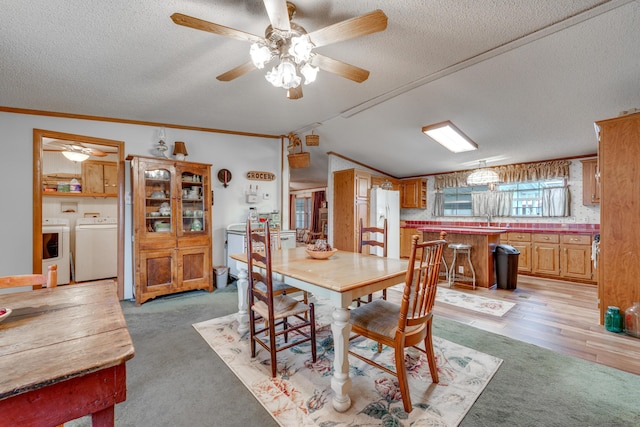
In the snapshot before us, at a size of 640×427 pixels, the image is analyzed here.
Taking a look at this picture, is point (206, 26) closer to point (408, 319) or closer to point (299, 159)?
point (408, 319)

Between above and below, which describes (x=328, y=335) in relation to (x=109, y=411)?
below

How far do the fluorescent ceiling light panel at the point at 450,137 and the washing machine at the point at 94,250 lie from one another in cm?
545

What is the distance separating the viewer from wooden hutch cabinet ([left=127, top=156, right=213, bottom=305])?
349cm

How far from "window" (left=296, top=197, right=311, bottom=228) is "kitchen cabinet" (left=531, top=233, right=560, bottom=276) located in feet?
23.9

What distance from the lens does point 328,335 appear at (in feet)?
8.48

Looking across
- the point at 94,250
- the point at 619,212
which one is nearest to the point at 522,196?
the point at 619,212

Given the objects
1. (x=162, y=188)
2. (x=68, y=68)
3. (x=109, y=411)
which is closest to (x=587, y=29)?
(x=109, y=411)

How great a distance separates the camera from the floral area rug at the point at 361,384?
5.17 feet

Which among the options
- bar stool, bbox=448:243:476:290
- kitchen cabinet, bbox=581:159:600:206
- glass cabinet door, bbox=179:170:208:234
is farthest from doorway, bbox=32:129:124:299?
kitchen cabinet, bbox=581:159:600:206

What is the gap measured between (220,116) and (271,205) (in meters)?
1.84

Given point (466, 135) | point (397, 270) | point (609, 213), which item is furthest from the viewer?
point (466, 135)

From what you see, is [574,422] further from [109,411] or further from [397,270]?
[109,411]

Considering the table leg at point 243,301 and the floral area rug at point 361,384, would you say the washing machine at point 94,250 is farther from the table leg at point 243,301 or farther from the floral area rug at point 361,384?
the table leg at point 243,301

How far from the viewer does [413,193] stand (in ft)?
23.0
